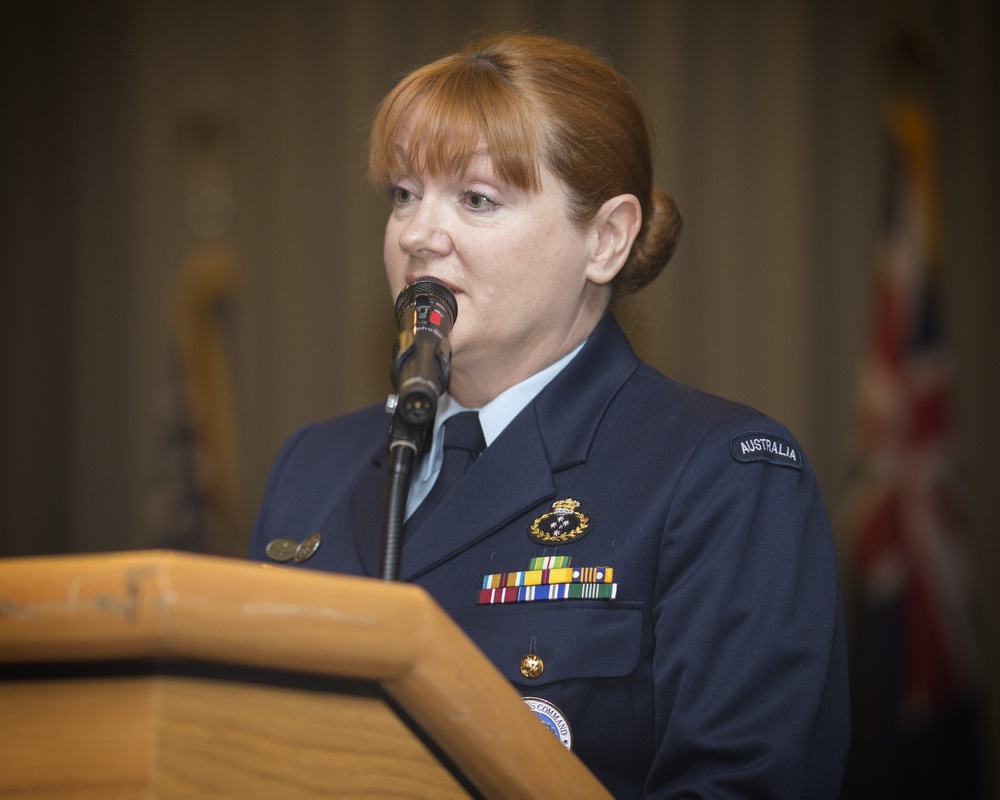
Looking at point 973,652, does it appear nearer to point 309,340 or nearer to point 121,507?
point 309,340

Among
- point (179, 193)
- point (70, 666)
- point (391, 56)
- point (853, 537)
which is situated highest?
point (391, 56)

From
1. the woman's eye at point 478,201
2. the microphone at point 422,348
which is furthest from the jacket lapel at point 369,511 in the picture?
the woman's eye at point 478,201

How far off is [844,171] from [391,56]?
1.63 meters

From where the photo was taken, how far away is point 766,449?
1.50 metres

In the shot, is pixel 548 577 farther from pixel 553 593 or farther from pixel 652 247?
pixel 652 247

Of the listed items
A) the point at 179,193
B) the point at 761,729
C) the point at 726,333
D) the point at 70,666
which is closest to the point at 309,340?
the point at 179,193

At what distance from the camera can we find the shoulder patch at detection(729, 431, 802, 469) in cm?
149

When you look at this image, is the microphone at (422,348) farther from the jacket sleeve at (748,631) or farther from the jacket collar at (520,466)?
the jacket sleeve at (748,631)

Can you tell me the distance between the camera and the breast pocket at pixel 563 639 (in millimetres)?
1399

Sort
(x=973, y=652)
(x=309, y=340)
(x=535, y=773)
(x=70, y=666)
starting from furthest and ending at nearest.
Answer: (x=309, y=340) → (x=973, y=652) → (x=535, y=773) → (x=70, y=666)

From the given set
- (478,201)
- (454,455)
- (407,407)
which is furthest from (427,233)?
(407,407)

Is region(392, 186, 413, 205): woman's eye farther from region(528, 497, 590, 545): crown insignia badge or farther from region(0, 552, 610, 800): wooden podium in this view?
region(0, 552, 610, 800): wooden podium

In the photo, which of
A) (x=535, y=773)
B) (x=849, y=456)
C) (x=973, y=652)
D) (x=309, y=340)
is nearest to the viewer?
(x=535, y=773)

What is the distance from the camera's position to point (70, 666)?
31.2 inches
